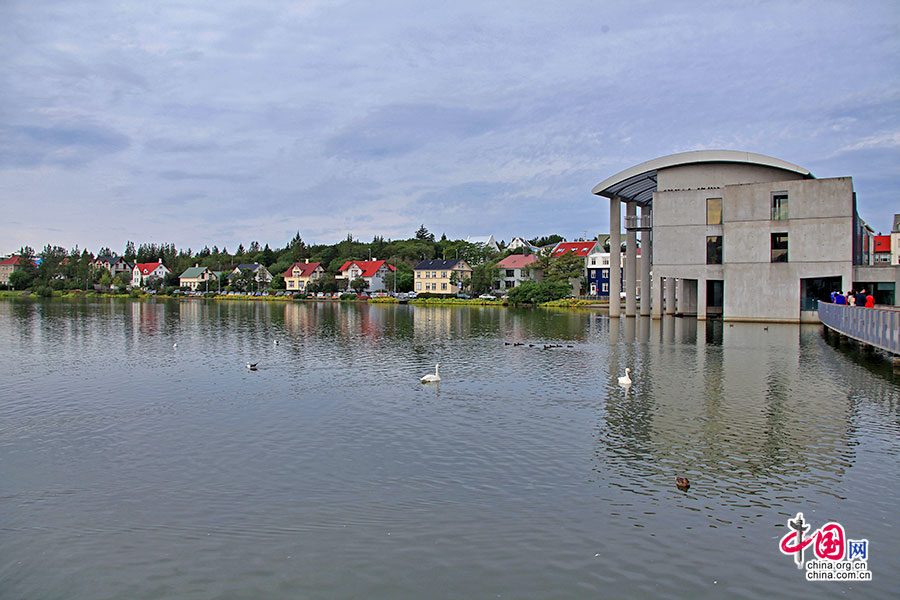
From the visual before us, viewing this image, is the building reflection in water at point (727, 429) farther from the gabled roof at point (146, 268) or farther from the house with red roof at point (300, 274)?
the gabled roof at point (146, 268)

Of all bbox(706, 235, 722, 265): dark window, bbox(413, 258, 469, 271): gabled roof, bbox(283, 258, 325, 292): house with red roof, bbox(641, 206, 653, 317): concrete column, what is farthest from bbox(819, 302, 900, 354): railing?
bbox(283, 258, 325, 292): house with red roof

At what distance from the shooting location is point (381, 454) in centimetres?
1123

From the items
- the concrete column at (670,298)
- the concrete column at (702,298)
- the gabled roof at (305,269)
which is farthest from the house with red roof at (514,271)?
the concrete column at (702,298)

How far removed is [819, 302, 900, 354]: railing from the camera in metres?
19.7

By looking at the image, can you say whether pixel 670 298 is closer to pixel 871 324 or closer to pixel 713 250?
pixel 713 250

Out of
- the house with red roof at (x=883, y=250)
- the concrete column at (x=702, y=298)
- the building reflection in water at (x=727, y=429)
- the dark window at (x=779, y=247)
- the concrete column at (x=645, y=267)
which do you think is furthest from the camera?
the house with red roof at (x=883, y=250)

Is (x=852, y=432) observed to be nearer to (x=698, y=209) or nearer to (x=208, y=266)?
(x=698, y=209)

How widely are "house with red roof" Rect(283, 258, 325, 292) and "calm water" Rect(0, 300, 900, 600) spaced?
108m

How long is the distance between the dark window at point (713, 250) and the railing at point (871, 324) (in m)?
15.0

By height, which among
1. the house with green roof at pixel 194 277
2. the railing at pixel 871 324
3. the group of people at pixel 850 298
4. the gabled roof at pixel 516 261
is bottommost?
the railing at pixel 871 324

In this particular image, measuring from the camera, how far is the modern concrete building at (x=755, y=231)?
132 feet

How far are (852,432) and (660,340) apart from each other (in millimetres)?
20739

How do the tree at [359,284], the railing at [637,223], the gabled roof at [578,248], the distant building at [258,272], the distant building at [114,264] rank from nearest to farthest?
the railing at [637,223], the gabled roof at [578,248], the tree at [359,284], the distant building at [258,272], the distant building at [114,264]

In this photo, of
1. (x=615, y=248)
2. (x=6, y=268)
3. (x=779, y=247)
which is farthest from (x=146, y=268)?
(x=779, y=247)
